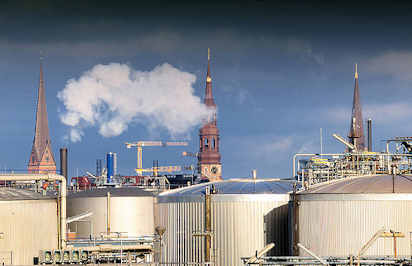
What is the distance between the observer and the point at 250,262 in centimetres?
3966

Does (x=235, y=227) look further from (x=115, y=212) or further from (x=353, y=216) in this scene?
(x=115, y=212)

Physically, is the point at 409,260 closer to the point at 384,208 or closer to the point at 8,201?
the point at 384,208

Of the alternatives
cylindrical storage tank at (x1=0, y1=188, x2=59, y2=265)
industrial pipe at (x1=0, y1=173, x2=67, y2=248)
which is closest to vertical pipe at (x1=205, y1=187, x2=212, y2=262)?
industrial pipe at (x1=0, y1=173, x2=67, y2=248)

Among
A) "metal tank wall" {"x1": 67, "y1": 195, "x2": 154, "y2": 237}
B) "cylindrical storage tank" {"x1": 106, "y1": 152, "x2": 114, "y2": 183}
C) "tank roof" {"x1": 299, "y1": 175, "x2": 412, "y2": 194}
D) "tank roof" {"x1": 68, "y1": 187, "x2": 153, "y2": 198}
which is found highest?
"cylindrical storage tank" {"x1": 106, "y1": 152, "x2": 114, "y2": 183}

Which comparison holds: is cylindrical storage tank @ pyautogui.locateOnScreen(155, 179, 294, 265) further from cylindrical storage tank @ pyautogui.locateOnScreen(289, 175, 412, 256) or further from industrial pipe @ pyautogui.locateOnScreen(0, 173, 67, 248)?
industrial pipe @ pyautogui.locateOnScreen(0, 173, 67, 248)

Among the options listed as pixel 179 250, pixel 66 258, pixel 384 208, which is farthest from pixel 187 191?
pixel 384 208

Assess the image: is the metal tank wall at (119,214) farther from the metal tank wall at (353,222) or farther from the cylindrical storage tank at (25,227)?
the metal tank wall at (353,222)

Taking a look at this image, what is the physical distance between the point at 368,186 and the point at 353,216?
91.9 inches

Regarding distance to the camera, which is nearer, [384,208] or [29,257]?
[384,208]

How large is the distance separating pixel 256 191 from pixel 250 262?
16.5m

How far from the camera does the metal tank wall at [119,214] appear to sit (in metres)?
87.2

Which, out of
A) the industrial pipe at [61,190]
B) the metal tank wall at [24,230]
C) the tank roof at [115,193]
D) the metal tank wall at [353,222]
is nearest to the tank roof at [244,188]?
the industrial pipe at [61,190]

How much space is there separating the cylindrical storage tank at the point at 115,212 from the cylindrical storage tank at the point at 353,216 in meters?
40.1

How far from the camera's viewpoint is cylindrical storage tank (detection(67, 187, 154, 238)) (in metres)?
87.2
